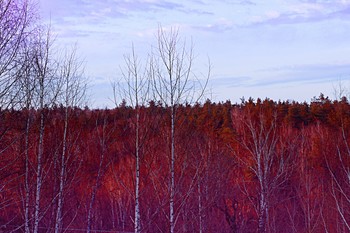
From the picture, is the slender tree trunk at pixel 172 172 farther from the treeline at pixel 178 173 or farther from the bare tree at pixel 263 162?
the bare tree at pixel 263 162

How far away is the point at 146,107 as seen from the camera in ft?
38.6

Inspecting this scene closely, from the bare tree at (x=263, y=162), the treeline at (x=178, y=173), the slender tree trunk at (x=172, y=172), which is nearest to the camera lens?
the slender tree trunk at (x=172, y=172)

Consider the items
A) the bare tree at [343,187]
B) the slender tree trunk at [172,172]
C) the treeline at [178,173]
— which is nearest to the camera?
the bare tree at [343,187]

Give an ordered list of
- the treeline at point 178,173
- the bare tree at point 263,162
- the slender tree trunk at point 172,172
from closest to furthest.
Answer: the slender tree trunk at point 172,172, the treeline at point 178,173, the bare tree at point 263,162

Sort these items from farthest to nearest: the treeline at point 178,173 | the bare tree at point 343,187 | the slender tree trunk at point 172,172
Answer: the treeline at point 178,173 → the slender tree trunk at point 172,172 → the bare tree at point 343,187

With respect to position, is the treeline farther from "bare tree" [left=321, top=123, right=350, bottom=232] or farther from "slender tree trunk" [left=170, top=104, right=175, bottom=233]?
"slender tree trunk" [left=170, top=104, right=175, bottom=233]

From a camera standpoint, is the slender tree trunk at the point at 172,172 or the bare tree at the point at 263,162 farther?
the bare tree at the point at 263,162

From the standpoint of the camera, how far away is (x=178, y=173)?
17.6m

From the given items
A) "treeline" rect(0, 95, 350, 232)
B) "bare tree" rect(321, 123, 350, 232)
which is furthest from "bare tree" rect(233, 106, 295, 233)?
"bare tree" rect(321, 123, 350, 232)

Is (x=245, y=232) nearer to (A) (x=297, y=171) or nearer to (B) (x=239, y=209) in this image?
(B) (x=239, y=209)

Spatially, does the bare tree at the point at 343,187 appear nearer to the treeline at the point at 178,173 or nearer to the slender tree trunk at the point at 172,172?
the treeline at the point at 178,173

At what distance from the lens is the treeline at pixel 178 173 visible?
11836 mm

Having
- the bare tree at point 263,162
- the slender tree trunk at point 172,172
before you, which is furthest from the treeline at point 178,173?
the slender tree trunk at point 172,172

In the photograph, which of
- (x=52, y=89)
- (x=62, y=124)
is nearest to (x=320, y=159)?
(x=62, y=124)
